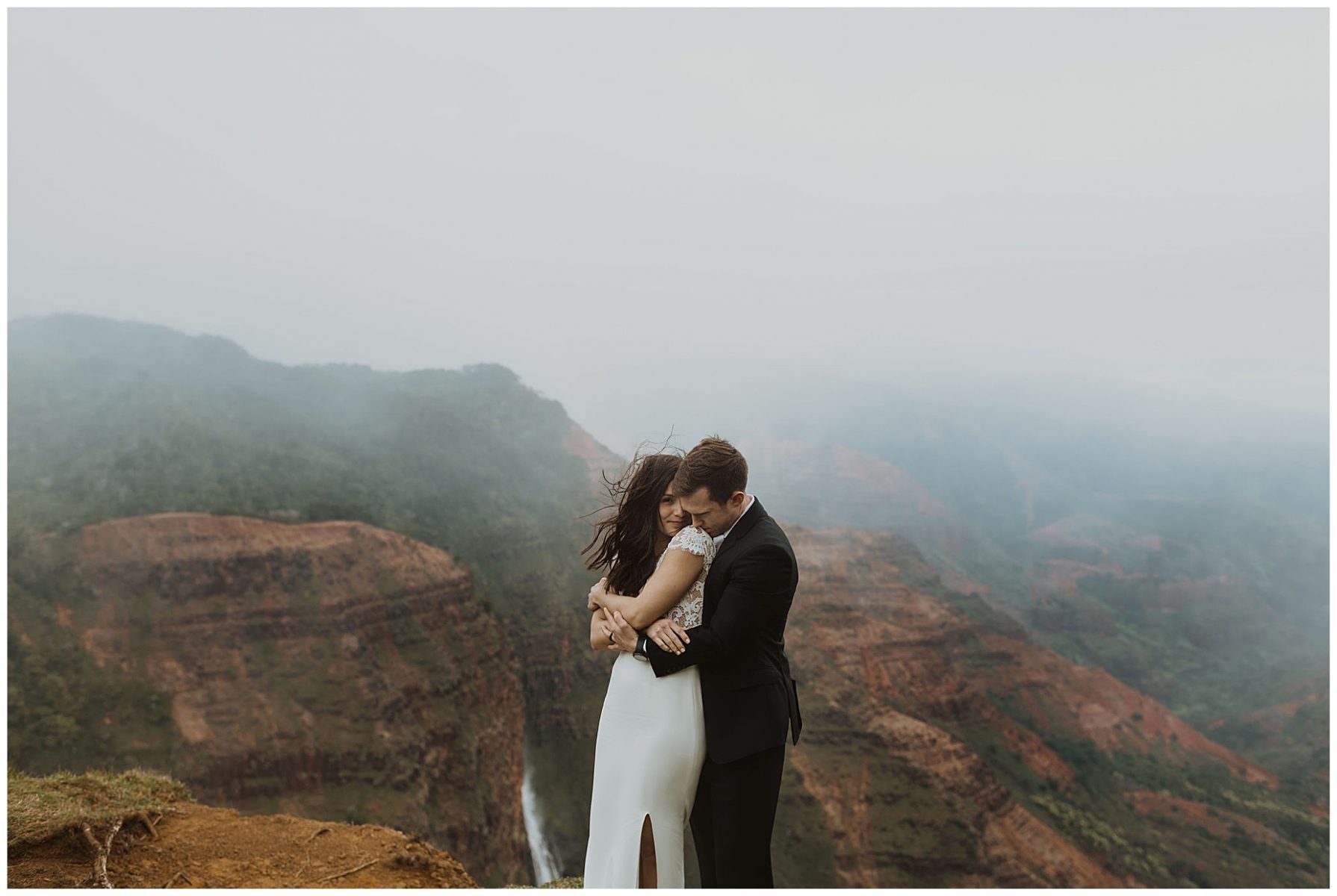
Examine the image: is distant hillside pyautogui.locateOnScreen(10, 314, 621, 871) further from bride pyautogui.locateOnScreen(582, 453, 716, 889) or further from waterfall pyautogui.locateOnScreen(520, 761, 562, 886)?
bride pyautogui.locateOnScreen(582, 453, 716, 889)

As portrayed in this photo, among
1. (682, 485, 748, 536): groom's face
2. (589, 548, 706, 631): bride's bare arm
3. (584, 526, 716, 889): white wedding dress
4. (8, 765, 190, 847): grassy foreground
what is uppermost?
(682, 485, 748, 536): groom's face

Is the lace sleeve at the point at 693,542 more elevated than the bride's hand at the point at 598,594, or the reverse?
the lace sleeve at the point at 693,542

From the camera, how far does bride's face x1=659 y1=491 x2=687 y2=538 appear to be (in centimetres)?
312

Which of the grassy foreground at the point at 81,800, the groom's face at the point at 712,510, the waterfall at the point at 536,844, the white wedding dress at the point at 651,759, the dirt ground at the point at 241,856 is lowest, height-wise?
the waterfall at the point at 536,844

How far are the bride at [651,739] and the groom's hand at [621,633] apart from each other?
11mm

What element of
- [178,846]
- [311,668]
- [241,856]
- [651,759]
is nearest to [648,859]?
[651,759]

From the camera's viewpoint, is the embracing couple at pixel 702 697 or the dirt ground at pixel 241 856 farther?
the dirt ground at pixel 241 856

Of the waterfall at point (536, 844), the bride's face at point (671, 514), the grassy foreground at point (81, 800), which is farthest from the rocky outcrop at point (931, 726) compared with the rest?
the bride's face at point (671, 514)

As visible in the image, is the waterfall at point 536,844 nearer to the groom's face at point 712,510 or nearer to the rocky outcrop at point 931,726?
the rocky outcrop at point 931,726

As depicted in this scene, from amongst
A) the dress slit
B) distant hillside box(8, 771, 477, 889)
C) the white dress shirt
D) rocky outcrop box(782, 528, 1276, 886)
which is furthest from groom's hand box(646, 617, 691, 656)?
rocky outcrop box(782, 528, 1276, 886)

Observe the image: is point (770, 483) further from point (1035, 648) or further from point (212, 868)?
point (212, 868)

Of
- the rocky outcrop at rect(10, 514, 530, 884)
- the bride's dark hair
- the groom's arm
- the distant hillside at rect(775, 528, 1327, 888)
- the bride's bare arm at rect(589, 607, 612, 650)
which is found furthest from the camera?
the distant hillside at rect(775, 528, 1327, 888)

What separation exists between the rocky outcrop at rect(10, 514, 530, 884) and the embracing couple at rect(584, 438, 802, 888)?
23505 millimetres

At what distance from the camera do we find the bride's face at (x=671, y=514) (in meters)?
3.12
